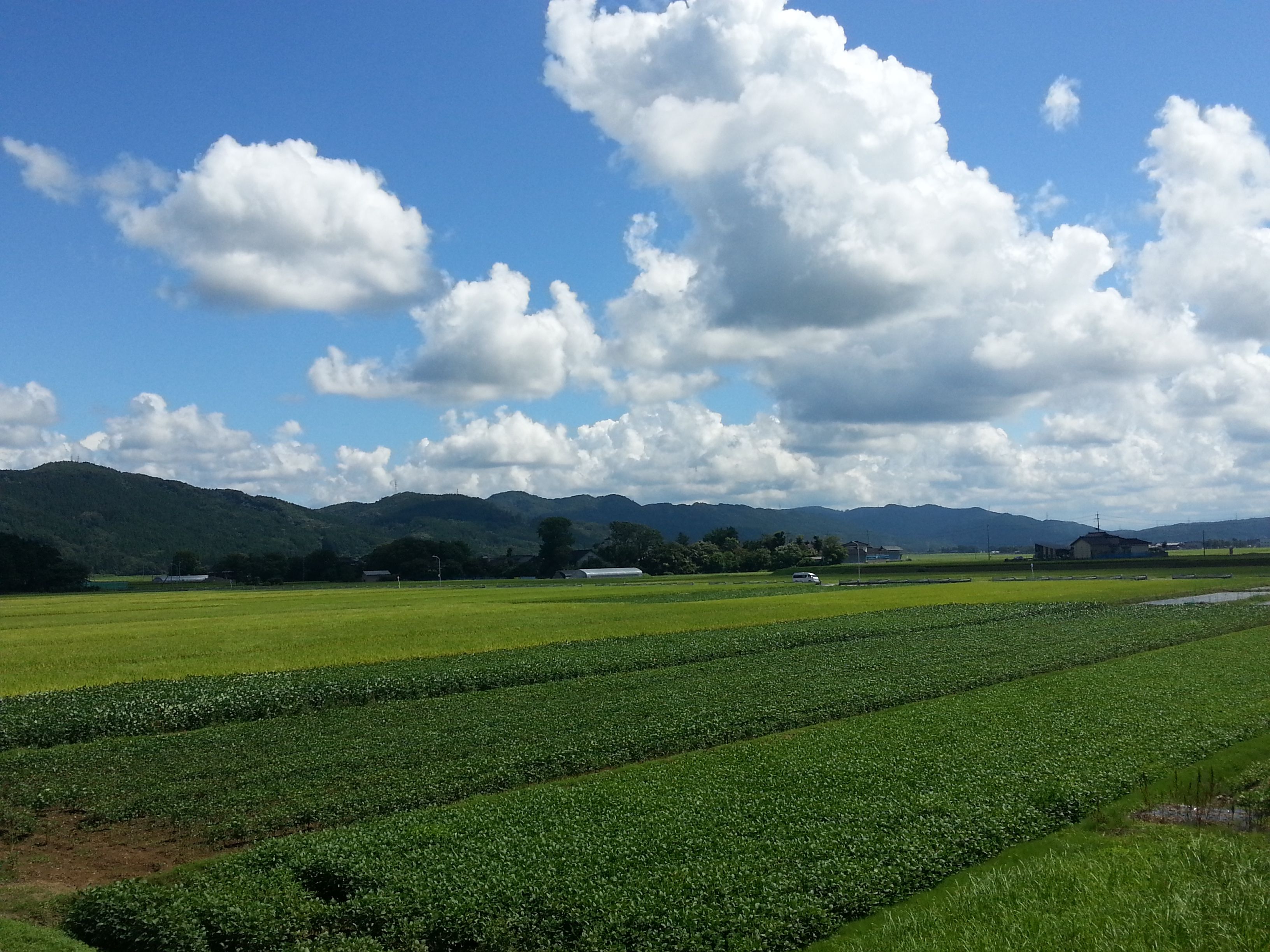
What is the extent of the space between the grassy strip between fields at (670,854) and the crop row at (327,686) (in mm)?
14051

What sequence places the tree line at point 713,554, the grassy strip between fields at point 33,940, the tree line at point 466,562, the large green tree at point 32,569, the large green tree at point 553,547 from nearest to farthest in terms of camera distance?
the grassy strip between fields at point 33,940, the large green tree at point 32,569, the tree line at point 713,554, the tree line at point 466,562, the large green tree at point 553,547

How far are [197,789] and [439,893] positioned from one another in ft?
29.5

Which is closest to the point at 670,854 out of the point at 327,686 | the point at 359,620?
the point at 327,686

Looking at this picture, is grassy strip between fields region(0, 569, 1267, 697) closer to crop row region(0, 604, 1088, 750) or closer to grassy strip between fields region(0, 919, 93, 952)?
crop row region(0, 604, 1088, 750)

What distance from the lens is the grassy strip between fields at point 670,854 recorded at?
11555mm

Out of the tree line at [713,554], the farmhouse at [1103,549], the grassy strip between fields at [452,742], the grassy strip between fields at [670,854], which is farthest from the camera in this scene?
the tree line at [713,554]

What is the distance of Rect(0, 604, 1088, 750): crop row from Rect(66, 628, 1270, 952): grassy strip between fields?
1405cm

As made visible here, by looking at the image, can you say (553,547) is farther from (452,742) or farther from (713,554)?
(452,742)

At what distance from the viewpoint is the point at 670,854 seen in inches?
531

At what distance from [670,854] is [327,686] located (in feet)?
67.8

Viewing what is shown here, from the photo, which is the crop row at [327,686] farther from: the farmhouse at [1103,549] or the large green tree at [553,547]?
the large green tree at [553,547]

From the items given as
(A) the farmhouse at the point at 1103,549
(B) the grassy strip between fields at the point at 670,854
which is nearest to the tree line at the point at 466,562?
(A) the farmhouse at the point at 1103,549

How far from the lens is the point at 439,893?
12.3m

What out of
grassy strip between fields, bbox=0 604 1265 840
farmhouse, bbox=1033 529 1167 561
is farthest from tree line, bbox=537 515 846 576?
grassy strip between fields, bbox=0 604 1265 840
